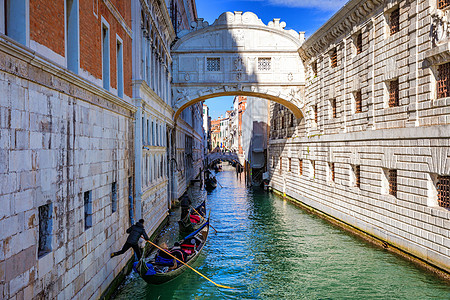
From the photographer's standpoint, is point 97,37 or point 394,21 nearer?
point 97,37

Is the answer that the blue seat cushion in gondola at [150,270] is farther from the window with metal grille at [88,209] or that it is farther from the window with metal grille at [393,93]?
the window with metal grille at [393,93]

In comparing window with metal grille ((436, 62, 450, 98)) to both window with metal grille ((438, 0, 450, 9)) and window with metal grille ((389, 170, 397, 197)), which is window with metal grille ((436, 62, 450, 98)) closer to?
window with metal grille ((438, 0, 450, 9))

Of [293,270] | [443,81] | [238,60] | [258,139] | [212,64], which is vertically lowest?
[293,270]

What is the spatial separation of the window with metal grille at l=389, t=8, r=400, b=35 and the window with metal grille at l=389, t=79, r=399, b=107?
58.2 inches

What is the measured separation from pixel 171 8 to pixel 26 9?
16.1m

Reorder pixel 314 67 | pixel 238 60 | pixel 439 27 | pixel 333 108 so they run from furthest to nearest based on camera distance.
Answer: pixel 238 60
pixel 314 67
pixel 333 108
pixel 439 27

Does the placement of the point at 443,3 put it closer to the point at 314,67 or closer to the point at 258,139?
the point at 314,67

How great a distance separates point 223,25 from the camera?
1923 centimetres

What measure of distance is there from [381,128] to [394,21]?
10.2ft

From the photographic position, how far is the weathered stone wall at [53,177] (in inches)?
161

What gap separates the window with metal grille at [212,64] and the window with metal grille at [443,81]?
1192cm

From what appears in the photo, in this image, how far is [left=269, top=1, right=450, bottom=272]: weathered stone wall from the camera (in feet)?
30.3

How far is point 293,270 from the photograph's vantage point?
991 centimetres

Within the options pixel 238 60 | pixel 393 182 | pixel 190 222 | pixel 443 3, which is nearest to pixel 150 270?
pixel 190 222
